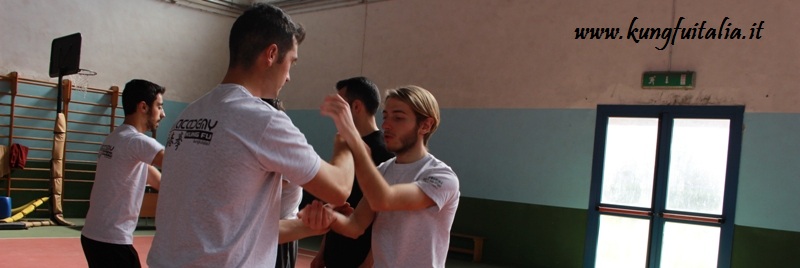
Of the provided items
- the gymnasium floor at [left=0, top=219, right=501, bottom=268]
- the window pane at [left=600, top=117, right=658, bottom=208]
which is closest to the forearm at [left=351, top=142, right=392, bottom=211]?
the gymnasium floor at [left=0, top=219, right=501, bottom=268]

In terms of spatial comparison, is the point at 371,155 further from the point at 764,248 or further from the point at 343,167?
the point at 764,248

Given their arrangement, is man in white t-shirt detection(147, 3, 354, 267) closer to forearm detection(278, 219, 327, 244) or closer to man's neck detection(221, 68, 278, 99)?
man's neck detection(221, 68, 278, 99)

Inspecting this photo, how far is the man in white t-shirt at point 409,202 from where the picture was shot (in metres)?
2.02

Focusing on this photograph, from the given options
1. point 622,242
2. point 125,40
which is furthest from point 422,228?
point 125,40

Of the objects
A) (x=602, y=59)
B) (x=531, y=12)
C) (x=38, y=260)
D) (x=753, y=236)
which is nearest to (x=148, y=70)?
(x=38, y=260)

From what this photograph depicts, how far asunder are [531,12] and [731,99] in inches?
95.8

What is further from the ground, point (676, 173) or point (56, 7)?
point (56, 7)

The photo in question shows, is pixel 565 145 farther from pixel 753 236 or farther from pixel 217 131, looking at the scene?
pixel 217 131

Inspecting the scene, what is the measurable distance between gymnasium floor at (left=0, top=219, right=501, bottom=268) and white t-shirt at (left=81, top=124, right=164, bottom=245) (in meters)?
3.40

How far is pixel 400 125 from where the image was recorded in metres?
2.23

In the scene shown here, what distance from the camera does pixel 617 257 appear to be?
7.25 m

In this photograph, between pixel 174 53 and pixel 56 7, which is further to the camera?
pixel 174 53

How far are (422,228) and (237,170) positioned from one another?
810 millimetres

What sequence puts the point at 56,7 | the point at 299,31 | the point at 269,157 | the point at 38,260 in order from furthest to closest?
the point at 56,7 → the point at 38,260 → the point at 299,31 → the point at 269,157
